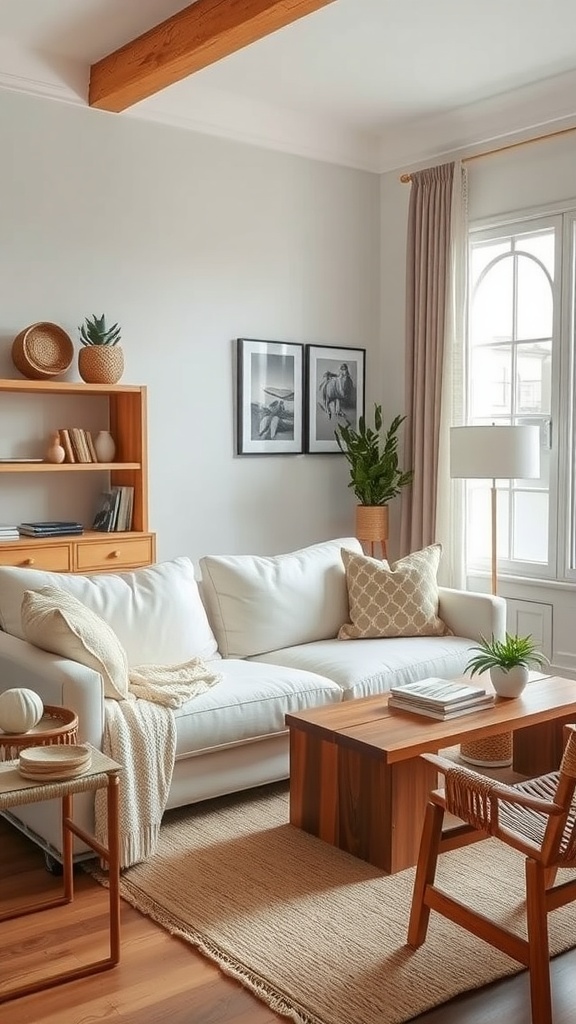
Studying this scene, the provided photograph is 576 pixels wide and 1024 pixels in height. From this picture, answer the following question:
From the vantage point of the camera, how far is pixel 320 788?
3.30 metres

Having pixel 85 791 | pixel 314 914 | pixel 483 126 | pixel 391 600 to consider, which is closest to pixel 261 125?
pixel 483 126

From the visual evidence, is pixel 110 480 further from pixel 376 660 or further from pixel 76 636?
pixel 76 636

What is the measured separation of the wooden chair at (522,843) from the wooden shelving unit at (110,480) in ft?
7.59

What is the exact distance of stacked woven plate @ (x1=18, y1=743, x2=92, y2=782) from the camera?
239 centimetres

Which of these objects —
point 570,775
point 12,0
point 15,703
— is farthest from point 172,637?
point 12,0

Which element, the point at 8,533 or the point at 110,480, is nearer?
the point at 8,533

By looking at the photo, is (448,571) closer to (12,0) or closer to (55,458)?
(55,458)

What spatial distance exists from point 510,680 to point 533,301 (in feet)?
8.01

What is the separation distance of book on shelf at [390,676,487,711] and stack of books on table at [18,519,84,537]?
1.79 metres

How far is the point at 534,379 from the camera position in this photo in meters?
5.24

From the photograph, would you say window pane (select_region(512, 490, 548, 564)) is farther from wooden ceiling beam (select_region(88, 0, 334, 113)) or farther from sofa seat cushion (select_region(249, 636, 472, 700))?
wooden ceiling beam (select_region(88, 0, 334, 113))

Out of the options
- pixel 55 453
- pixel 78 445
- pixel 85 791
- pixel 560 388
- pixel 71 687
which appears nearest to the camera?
pixel 85 791

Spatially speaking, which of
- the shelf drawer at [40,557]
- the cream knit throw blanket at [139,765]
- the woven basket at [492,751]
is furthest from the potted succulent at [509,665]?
the shelf drawer at [40,557]

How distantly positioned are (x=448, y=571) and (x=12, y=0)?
3.48 metres
